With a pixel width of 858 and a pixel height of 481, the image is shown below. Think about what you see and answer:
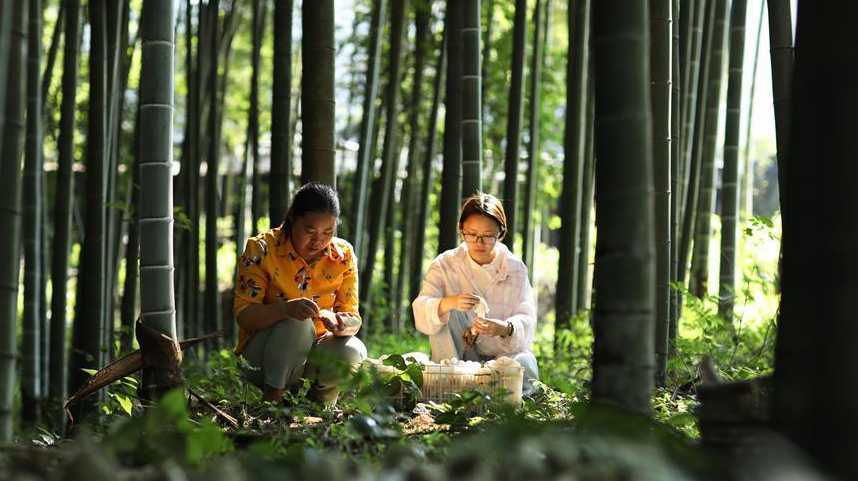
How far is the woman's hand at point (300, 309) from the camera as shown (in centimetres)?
412

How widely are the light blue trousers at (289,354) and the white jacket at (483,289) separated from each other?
0.50 metres

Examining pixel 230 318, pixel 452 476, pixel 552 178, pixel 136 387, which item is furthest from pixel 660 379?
pixel 552 178

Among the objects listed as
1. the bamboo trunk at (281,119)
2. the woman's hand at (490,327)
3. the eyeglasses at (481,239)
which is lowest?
the woman's hand at (490,327)

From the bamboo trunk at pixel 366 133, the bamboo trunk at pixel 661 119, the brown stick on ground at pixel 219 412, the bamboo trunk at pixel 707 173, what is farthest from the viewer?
the bamboo trunk at pixel 707 173

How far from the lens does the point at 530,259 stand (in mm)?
9570

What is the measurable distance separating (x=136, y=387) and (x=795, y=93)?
2559mm

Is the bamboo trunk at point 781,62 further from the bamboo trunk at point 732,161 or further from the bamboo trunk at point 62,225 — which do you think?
the bamboo trunk at point 62,225

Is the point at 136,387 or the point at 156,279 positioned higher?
the point at 156,279

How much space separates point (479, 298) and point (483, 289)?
222 millimetres

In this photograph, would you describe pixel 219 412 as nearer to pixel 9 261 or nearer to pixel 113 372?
pixel 113 372

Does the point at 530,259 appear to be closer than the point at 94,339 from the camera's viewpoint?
No

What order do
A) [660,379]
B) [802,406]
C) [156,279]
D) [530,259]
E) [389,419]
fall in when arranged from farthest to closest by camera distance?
[530,259] → [660,379] → [156,279] → [389,419] → [802,406]

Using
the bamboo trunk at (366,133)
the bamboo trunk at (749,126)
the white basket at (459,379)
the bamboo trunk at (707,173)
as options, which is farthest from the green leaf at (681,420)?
the bamboo trunk at (749,126)

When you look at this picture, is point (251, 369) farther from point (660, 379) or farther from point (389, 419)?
point (660, 379)
